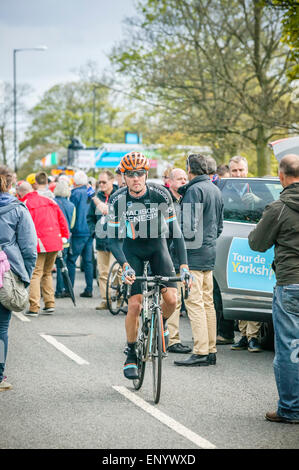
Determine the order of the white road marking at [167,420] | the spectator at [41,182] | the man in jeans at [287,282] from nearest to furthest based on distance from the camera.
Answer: the white road marking at [167,420] < the man in jeans at [287,282] < the spectator at [41,182]

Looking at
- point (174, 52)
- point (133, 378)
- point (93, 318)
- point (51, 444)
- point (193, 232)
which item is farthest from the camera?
point (174, 52)

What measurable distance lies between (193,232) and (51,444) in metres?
3.51

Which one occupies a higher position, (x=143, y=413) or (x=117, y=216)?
(x=117, y=216)

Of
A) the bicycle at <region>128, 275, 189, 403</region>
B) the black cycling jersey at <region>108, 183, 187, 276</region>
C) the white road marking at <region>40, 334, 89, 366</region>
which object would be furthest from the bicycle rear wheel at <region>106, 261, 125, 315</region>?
the bicycle at <region>128, 275, 189, 403</region>

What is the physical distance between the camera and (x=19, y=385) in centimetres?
724

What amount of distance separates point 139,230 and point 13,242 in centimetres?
117

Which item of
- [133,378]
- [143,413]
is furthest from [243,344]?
[143,413]

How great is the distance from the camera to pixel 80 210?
14.1 m

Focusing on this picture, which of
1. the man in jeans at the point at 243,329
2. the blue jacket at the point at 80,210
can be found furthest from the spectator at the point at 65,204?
the man in jeans at the point at 243,329

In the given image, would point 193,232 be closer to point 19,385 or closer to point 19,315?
point 19,385

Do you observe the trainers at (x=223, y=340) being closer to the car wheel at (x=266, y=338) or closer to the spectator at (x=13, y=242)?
the car wheel at (x=266, y=338)

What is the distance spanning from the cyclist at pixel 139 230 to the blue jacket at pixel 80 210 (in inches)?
273

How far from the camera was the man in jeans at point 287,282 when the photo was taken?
5.88 m

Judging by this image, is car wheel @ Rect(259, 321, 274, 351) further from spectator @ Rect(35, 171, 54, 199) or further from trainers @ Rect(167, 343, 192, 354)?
spectator @ Rect(35, 171, 54, 199)
